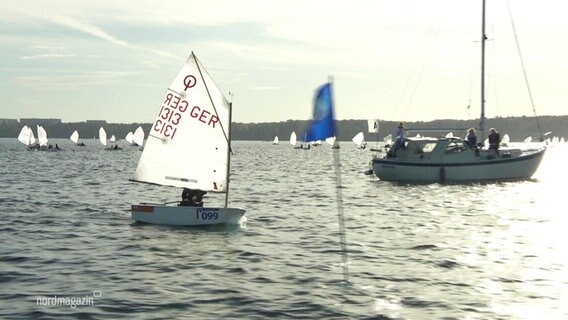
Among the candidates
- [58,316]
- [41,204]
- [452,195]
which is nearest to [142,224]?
[41,204]

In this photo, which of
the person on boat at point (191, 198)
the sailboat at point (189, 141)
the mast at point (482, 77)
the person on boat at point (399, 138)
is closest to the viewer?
the sailboat at point (189, 141)

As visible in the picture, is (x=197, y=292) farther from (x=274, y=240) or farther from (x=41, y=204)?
(x=41, y=204)

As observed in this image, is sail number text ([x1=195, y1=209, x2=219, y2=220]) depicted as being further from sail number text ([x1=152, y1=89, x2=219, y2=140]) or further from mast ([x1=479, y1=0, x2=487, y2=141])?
mast ([x1=479, y1=0, x2=487, y2=141])

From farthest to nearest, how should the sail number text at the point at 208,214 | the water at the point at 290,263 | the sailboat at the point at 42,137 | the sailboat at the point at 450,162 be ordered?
the sailboat at the point at 42,137
the sailboat at the point at 450,162
the sail number text at the point at 208,214
the water at the point at 290,263

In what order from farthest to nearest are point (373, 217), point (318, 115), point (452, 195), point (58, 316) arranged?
point (452, 195)
point (373, 217)
point (318, 115)
point (58, 316)

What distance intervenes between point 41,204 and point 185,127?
42.0 feet

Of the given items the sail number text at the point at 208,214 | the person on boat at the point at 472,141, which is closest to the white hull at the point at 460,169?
the person on boat at the point at 472,141

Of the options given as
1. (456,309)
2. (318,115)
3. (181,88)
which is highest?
(181,88)

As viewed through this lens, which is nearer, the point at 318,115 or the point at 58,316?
the point at 58,316

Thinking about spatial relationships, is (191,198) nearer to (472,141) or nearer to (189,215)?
(189,215)

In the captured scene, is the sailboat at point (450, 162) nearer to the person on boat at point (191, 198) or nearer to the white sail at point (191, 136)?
the white sail at point (191, 136)

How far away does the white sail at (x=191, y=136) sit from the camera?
2681cm

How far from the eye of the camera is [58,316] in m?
13.6

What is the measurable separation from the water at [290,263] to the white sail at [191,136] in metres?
2.36
